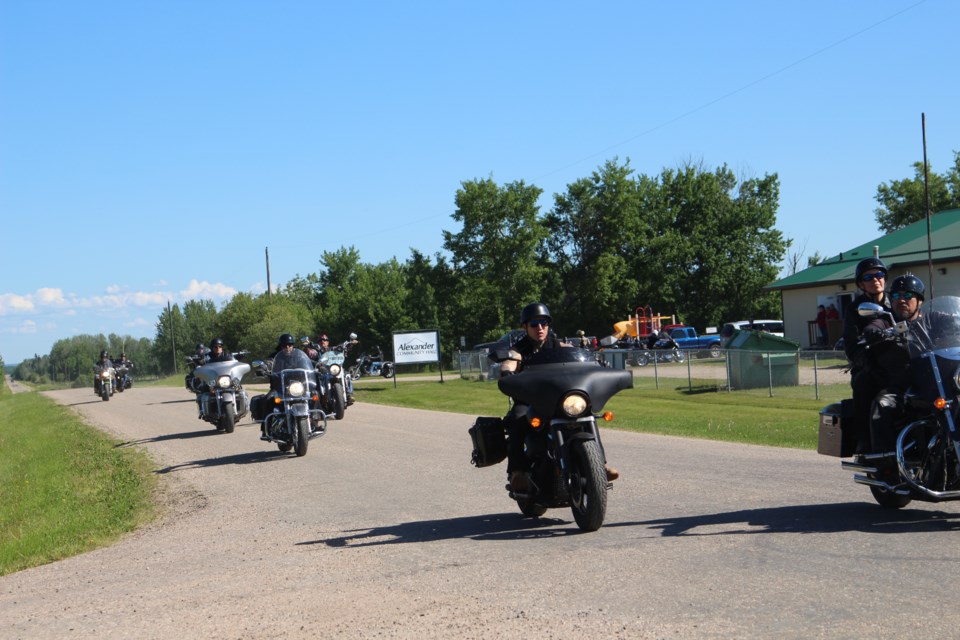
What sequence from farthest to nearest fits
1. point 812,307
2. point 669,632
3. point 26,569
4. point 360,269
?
point 360,269, point 812,307, point 26,569, point 669,632

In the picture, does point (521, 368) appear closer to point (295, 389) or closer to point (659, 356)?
point (295, 389)

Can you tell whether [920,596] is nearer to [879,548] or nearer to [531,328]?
[879,548]

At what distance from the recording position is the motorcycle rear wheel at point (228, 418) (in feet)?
69.9

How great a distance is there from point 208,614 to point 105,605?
1.00m

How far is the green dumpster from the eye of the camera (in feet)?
89.9

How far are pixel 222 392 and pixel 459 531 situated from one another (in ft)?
44.6

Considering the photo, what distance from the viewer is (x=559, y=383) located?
8008 millimetres

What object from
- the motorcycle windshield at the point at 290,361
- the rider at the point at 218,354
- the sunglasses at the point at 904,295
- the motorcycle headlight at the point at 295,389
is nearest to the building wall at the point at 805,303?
the rider at the point at 218,354

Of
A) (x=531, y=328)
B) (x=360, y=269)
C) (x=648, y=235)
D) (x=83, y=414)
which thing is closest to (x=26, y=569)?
(x=531, y=328)

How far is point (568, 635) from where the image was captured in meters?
5.32

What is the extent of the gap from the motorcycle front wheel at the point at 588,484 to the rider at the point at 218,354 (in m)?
15.3

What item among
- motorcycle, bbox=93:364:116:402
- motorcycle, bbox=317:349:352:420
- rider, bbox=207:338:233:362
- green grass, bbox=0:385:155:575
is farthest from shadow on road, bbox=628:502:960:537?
motorcycle, bbox=93:364:116:402

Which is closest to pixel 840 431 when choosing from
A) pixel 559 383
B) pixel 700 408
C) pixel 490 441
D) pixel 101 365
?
pixel 559 383

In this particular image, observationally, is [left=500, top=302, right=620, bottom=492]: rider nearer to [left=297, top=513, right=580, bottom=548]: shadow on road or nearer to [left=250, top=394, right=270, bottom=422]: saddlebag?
[left=297, top=513, right=580, bottom=548]: shadow on road
